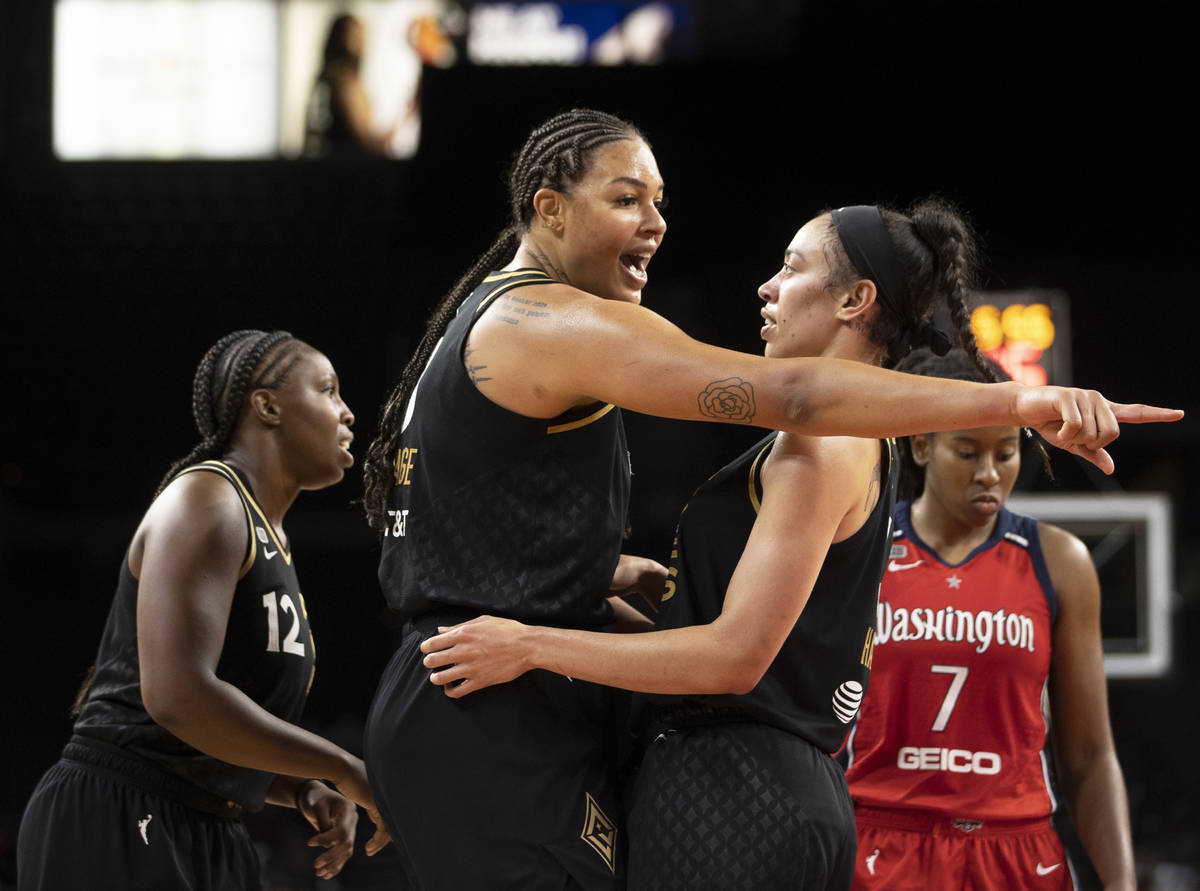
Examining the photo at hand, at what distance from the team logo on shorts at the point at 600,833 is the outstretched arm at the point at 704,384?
61cm

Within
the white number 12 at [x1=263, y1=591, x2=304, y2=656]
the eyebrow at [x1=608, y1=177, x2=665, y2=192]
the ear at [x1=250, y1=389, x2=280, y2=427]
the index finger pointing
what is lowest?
the white number 12 at [x1=263, y1=591, x2=304, y2=656]

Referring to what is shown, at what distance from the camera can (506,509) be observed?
2.08m

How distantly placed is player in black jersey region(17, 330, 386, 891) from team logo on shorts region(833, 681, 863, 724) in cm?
100

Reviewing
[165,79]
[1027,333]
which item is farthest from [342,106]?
[1027,333]

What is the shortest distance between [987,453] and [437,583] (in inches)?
58.7

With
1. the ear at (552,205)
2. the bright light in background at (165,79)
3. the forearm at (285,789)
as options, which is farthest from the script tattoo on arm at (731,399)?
the bright light in background at (165,79)

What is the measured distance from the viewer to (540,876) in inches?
77.5

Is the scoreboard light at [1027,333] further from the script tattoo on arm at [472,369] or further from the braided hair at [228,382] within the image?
the script tattoo on arm at [472,369]

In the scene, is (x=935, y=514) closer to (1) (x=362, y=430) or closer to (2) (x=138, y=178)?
(1) (x=362, y=430)

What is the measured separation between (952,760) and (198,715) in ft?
5.20

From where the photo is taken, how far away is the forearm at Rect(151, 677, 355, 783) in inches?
102

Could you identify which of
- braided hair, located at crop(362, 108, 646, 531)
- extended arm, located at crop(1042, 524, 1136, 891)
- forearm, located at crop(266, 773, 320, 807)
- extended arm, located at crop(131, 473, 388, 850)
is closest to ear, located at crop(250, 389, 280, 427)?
extended arm, located at crop(131, 473, 388, 850)

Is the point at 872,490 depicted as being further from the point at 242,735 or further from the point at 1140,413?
the point at 242,735

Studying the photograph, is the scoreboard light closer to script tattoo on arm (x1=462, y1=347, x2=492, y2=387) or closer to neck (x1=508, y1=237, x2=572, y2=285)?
neck (x1=508, y1=237, x2=572, y2=285)
